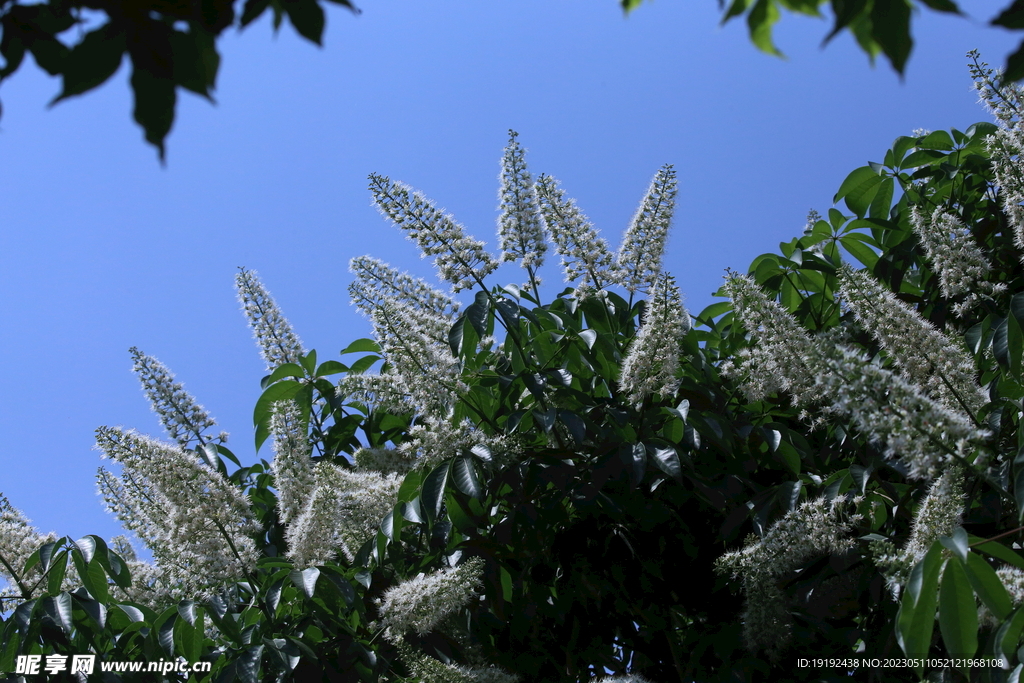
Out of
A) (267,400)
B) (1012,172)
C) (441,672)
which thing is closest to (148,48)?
(441,672)

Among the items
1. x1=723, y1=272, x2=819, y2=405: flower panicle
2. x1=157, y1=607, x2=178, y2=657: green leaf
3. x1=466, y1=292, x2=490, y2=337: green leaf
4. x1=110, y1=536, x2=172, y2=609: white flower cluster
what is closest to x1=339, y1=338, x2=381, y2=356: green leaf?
x1=466, y1=292, x2=490, y2=337: green leaf

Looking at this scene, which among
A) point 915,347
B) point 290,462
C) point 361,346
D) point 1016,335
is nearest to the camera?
point 915,347

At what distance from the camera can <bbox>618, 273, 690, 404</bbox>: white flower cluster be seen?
2.63 meters

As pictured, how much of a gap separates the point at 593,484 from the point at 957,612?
1.29m

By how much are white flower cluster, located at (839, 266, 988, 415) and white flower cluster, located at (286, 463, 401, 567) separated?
1769mm

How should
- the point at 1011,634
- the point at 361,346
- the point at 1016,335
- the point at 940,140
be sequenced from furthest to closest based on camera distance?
1. the point at 361,346
2. the point at 940,140
3. the point at 1016,335
4. the point at 1011,634

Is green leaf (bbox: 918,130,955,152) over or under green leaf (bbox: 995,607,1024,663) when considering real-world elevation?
over

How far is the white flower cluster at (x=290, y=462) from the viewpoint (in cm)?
316

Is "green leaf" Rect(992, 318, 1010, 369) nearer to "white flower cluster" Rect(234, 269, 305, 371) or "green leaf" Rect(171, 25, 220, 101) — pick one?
Answer: "green leaf" Rect(171, 25, 220, 101)

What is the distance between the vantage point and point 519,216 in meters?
3.45

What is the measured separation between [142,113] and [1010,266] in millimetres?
3219

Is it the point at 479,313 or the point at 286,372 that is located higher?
the point at 286,372

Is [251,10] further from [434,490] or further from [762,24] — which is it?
[434,490]

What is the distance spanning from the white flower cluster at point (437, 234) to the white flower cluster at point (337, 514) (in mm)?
835
